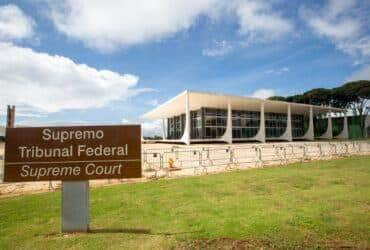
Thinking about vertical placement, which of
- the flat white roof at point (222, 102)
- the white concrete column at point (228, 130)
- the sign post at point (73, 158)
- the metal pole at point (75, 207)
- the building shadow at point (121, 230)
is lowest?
the building shadow at point (121, 230)

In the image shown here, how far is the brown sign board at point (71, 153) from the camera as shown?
17.6 feet

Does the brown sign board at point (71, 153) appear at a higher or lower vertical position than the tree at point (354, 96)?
lower

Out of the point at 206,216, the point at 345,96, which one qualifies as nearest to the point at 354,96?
the point at 345,96

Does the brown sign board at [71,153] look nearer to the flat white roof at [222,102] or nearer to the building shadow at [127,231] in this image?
the building shadow at [127,231]

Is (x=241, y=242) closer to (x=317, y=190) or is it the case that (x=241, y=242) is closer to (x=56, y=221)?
(x=56, y=221)

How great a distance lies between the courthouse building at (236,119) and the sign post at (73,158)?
103 ft

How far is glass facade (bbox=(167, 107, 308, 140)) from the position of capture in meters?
46.5

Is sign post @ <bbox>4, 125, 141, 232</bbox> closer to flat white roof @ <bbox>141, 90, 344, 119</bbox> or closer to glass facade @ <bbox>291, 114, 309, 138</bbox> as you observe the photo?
flat white roof @ <bbox>141, 90, 344, 119</bbox>

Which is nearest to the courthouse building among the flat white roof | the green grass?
the flat white roof

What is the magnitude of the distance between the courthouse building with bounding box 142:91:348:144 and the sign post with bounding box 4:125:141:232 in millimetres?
31332

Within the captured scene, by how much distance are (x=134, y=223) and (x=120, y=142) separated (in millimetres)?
1565

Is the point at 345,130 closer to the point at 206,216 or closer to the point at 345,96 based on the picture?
the point at 345,96

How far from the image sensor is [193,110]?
4975 cm

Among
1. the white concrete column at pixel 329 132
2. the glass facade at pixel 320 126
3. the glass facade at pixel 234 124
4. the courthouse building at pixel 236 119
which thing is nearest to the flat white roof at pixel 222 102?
the courthouse building at pixel 236 119
